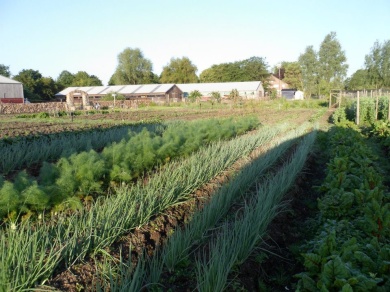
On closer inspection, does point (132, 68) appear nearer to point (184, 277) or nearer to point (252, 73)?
point (252, 73)

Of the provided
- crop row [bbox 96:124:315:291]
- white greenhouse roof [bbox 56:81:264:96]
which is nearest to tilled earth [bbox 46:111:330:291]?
crop row [bbox 96:124:315:291]

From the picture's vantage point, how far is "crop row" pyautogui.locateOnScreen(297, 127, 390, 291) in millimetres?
2072

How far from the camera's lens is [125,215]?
3309mm

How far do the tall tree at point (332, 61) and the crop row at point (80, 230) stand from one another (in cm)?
5038

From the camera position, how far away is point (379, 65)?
47.1 m

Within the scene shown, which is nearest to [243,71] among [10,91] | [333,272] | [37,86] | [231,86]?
[231,86]

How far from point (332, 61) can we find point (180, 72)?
34.9 m

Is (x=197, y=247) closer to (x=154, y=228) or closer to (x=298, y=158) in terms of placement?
(x=154, y=228)

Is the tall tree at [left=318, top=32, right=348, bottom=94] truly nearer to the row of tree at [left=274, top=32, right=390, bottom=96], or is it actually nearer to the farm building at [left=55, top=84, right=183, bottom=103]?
the row of tree at [left=274, top=32, right=390, bottom=96]

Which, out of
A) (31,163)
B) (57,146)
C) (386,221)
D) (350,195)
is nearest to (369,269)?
(386,221)

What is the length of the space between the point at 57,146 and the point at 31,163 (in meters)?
0.86

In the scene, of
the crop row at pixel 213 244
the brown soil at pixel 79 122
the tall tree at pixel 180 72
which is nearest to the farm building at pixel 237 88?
the tall tree at pixel 180 72

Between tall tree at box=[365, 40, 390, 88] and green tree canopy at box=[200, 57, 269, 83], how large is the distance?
2303cm

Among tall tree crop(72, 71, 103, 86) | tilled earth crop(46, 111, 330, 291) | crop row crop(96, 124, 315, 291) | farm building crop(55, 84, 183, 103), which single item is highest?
tall tree crop(72, 71, 103, 86)
